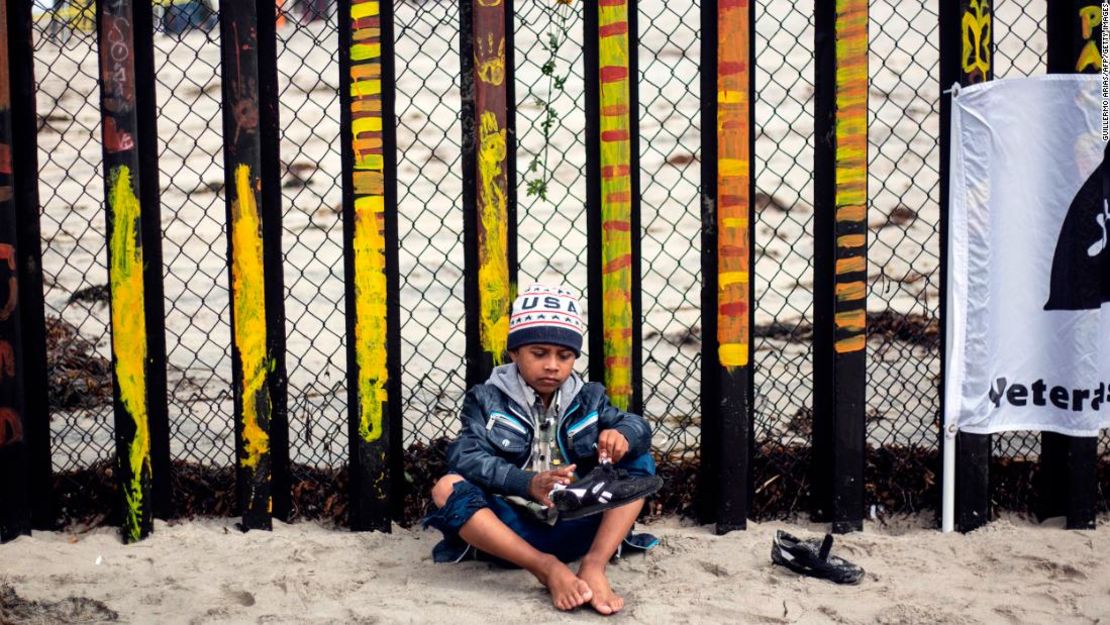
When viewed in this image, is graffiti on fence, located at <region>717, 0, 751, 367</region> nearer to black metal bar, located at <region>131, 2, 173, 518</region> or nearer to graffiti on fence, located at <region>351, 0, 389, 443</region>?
graffiti on fence, located at <region>351, 0, 389, 443</region>

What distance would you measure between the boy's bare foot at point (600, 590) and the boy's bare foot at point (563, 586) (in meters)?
0.03

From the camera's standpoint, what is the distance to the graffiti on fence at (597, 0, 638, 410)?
370cm

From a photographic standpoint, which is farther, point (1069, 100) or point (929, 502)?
point (929, 502)

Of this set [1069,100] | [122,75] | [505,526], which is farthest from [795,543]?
[122,75]

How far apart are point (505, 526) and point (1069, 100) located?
2.24m

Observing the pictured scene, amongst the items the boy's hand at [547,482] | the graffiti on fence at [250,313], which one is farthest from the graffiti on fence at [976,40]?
the graffiti on fence at [250,313]

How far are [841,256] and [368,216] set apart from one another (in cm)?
155

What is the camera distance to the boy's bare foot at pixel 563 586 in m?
3.16

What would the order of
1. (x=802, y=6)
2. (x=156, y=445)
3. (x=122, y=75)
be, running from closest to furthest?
(x=122, y=75), (x=156, y=445), (x=802, y=6)

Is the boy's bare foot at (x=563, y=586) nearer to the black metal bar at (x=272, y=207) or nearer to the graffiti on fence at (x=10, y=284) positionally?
the black metal bar at (x=272, y=207)

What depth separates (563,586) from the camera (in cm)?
320

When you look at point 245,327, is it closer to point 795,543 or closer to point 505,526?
point 505,526

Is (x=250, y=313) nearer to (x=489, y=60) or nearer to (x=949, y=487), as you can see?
(x=489, y=60)

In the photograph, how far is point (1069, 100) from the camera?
3678mm
